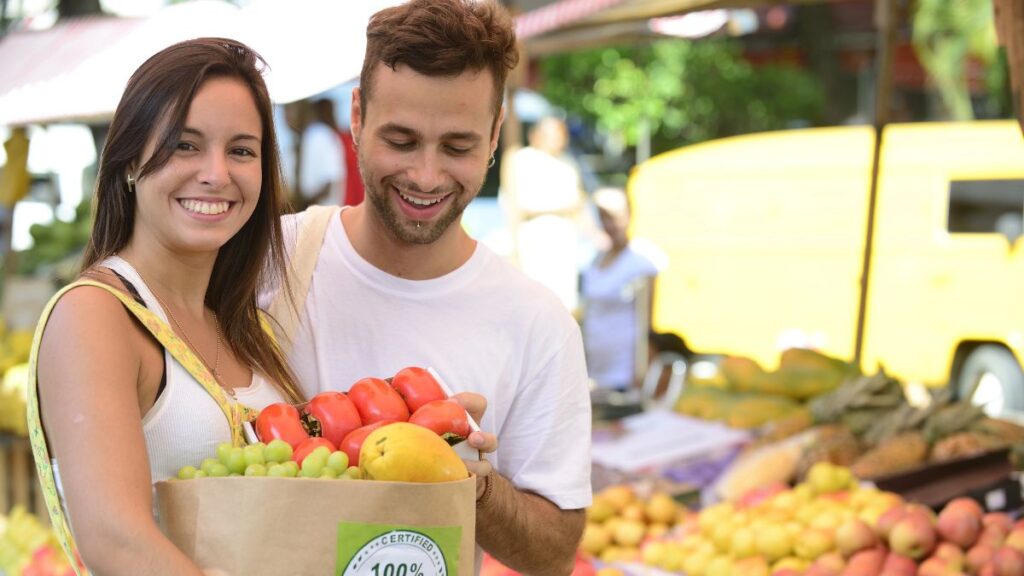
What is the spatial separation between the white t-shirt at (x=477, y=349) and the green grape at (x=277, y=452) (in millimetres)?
554

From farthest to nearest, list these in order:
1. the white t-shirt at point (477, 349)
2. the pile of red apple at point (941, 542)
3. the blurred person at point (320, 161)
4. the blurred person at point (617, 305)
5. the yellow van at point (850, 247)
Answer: the blurred person at point (617, 305) → the blurred person at point (320, 161) → the yellow van at point (850, 247) → the pile of red apple at point (941, 542) → the white t-shirt at point (477, 349)

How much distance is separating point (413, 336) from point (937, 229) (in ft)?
22.0

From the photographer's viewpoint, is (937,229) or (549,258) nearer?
(937,229)

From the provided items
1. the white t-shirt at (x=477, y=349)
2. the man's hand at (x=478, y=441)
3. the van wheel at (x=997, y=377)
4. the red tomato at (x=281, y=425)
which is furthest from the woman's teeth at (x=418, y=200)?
the van wheel at (x=997, y=377)

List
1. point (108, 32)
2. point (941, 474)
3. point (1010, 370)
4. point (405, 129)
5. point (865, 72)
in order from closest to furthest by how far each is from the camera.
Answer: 1. point (405, 129)
2. point (941, 474)
3. point (108, 32)
4. point (1010, 370)
5. point (865, 72)

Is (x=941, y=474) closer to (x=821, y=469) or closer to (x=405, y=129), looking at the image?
(x=821, y=469)

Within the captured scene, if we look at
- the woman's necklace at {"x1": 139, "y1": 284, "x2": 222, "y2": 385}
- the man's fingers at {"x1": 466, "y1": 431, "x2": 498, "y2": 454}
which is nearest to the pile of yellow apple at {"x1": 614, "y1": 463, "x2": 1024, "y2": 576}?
the man's fingers at {"x1": 466, "y1": 431, "x2": 498, "y2": 454}

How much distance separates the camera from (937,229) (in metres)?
8.06

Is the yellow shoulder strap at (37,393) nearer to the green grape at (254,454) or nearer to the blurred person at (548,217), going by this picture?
the green grape at (254,454)

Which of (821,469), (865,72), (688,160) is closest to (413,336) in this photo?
(821,469)

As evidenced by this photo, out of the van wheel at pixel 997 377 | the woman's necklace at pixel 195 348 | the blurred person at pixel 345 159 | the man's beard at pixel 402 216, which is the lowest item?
the van wheel at pixel 997 377

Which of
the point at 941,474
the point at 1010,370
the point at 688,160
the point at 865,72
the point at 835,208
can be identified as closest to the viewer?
the point at 941,474

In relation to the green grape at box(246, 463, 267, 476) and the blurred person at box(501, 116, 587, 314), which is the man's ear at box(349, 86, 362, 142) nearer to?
the green grape at box(246, 463, 267, 476)

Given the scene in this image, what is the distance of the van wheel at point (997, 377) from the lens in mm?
7809
